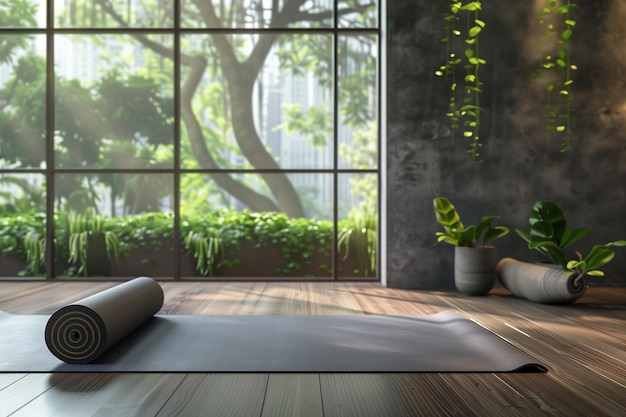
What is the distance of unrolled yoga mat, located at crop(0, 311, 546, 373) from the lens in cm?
197

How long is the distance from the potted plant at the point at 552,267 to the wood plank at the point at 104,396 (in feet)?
7.25

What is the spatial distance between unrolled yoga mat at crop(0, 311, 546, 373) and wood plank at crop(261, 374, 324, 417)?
0.08 metres

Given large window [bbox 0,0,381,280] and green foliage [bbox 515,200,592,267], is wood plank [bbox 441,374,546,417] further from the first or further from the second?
large window [bbox 0,0,381,280]

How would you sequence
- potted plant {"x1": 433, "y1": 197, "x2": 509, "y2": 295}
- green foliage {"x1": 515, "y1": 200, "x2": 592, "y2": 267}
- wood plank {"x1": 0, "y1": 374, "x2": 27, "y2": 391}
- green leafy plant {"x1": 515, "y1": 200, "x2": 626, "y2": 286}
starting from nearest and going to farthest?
wood plank {"x1": 0, "y1": 374, "x2": 27, "y2": 391}, green leafy plant {"x1": 515, "y1": 200, "x2": 626, "y2": 286}, green foliage {"x1": 515, "y1": 200, "x2": 592, "y2": 267}, potted plant {"x1": 433, "y1": 197, "x2": 509, "y2": 295}

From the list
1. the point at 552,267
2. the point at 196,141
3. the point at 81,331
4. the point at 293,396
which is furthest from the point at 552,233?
the point at 196,141

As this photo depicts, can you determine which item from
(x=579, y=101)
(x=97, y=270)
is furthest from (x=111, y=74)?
(x=579, y=101)

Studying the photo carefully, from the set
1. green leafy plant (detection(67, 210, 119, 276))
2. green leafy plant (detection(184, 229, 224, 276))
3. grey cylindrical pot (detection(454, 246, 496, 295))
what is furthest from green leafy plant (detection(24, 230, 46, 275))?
grey cylindrical pot (detection(454, 246, 496, 295))

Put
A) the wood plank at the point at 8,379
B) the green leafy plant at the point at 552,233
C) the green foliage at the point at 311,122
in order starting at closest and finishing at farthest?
the wood plank at the point at 8,379
the green leafy plant at the point at 552,233
the green foliage at the point at 311,122

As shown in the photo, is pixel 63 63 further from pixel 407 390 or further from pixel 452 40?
pixel 407 390

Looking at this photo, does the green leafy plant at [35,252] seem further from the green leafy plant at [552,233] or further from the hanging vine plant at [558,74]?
the hanging vine plant at [558,74]

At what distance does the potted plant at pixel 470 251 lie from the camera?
368 cm

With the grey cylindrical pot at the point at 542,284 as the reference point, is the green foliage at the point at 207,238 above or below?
above

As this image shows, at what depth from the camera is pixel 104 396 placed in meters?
1.69

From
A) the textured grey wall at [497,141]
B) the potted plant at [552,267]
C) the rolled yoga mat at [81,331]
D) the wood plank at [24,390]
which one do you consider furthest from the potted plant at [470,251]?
the wood plank at [24,390]
